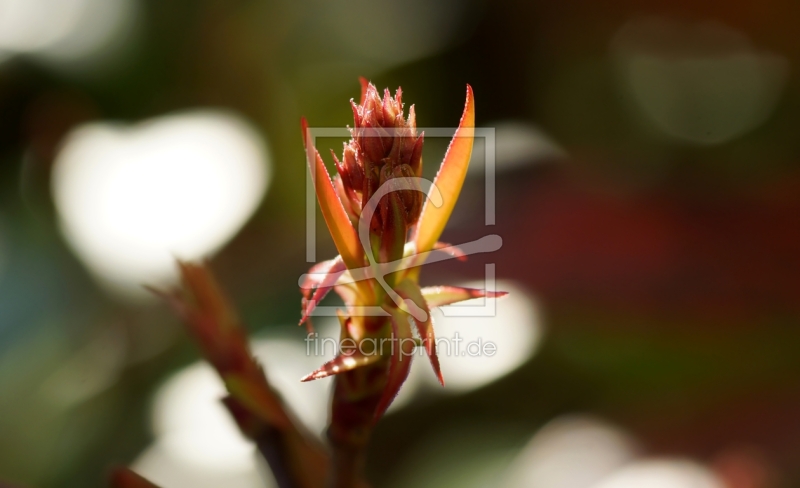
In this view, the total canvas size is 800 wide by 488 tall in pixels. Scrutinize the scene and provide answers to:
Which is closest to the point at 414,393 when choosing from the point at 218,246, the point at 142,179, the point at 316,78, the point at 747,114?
the point at 218,246

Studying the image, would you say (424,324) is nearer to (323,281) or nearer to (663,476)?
(323,281)

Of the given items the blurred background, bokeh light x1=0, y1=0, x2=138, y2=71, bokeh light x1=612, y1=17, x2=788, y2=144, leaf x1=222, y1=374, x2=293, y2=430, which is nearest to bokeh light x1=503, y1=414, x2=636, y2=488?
the blurred background

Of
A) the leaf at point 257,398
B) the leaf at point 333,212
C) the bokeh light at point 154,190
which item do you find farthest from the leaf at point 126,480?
the bokeh light at point 154,190

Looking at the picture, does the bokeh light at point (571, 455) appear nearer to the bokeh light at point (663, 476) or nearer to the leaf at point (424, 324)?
the bokeh light at point (663, 476)

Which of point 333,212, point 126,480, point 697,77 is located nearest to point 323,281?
point 333,212

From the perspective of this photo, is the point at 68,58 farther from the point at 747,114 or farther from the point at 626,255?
the point at 747,114

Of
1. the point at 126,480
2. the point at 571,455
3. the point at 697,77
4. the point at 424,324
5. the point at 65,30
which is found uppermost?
the point at 65,30
